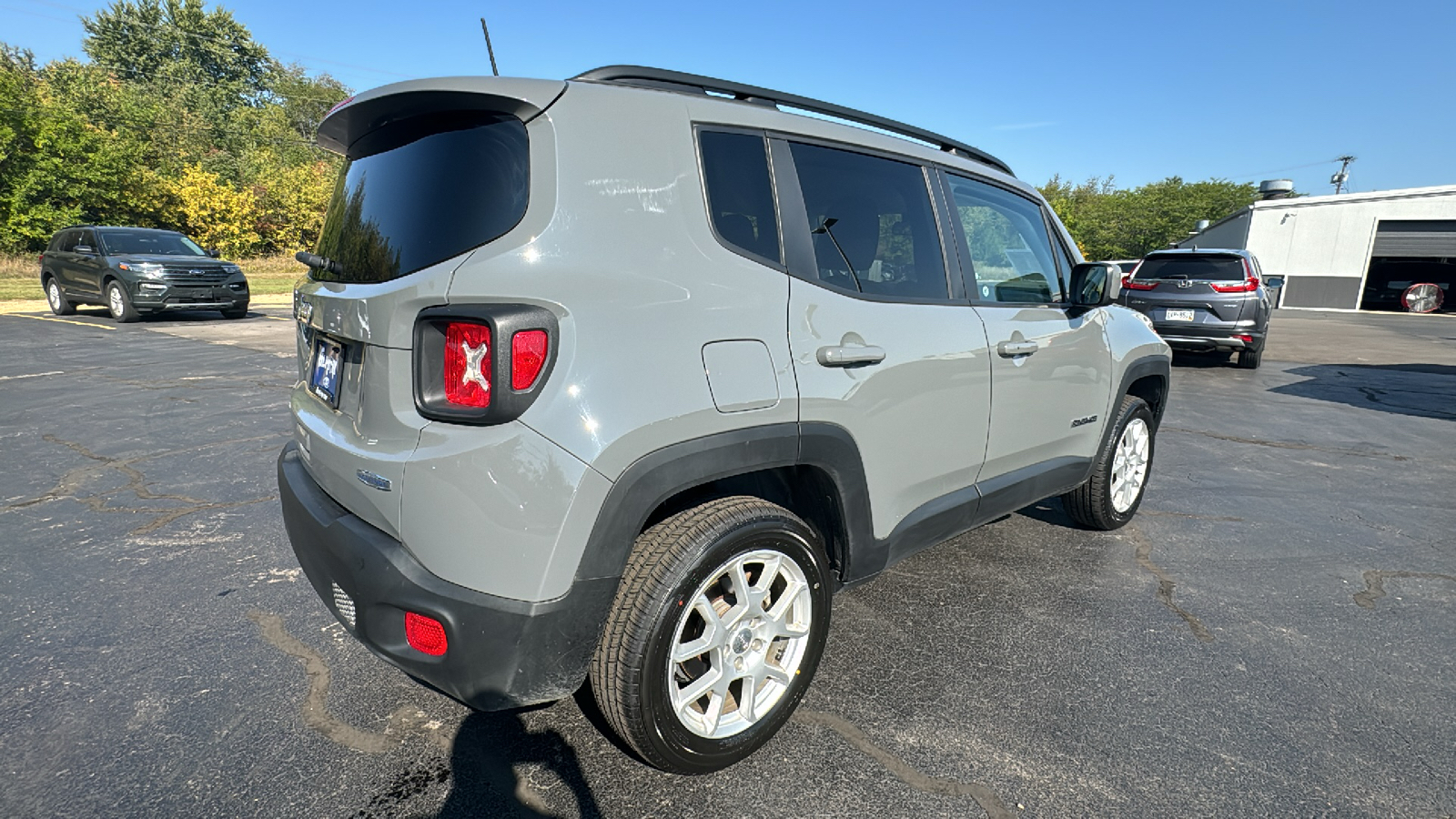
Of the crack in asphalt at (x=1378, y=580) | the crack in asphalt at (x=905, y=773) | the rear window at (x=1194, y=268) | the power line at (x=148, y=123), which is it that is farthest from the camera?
the power line at (x=148, y=123)

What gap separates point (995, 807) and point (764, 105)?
6.75ft

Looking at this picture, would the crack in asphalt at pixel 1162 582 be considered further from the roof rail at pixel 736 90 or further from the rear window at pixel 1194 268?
the rear window at pixel 1194 268

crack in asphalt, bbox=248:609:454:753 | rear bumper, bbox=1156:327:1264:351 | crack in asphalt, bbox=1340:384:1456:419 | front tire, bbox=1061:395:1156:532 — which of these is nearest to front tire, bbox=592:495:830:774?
crack in asphalt, bbox=248:609:454:753

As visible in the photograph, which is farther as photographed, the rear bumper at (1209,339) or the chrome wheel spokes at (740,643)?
the rear bumper at (1209,339)

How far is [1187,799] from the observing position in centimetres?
199

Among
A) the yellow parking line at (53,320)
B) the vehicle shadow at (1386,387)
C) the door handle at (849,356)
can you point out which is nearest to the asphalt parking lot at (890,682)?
the door handle at (849,356)

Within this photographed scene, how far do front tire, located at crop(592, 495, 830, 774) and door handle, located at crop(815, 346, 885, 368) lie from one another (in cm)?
44

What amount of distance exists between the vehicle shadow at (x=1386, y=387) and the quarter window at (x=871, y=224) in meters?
7.93

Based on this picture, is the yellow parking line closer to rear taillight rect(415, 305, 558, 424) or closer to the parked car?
rear taillight rect(415, 305, 558, 424)

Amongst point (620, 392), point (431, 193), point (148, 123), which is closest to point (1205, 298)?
point (620, 392)

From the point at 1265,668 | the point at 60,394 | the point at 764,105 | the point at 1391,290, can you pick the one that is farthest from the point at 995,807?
the point at 1391,290

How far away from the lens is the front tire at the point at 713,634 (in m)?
1.85

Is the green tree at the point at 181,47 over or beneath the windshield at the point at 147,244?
over

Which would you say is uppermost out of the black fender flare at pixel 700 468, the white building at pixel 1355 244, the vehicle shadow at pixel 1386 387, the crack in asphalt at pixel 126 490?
the white building at pixel 1355 244
